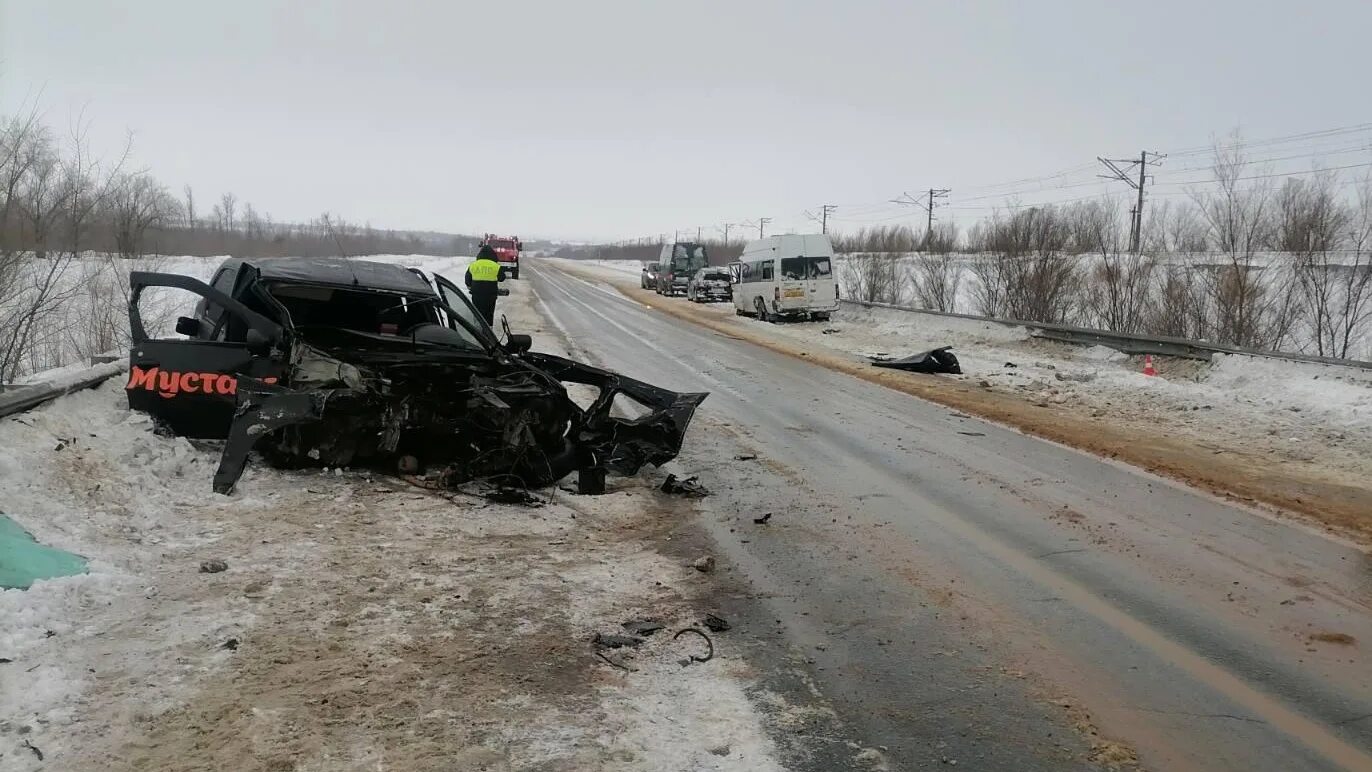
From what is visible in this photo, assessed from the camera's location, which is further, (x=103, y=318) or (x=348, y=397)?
(x=103, y=318)

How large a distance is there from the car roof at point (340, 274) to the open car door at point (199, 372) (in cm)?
80

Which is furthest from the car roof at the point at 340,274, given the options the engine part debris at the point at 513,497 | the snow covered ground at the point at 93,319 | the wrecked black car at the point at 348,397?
the snow covered ground at the point at 93,319

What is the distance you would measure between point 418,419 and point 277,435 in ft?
3.78

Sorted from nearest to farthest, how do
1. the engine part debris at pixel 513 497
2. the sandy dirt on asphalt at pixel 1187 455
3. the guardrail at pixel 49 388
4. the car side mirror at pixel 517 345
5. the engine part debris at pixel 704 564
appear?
the engine part debris at pixel 704 564 → the guardrail at pixel 49 388 → the engine part debris at pixel 513 497 → the sandy dirt on asphalt at pixel 1187 455 → the car side mirror at pixel 517 345

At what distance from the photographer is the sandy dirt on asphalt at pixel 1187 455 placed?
6.71 metres

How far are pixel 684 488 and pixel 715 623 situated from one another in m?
2.46

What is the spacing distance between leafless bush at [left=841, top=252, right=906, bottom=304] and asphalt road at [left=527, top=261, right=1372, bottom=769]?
80.3ft

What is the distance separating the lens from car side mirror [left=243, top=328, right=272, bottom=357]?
20.2ft

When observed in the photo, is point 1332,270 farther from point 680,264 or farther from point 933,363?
point 680,264

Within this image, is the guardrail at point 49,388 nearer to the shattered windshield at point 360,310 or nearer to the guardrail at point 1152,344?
the shattered windshield at point 360,310

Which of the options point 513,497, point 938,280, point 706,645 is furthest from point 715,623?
point 938,280

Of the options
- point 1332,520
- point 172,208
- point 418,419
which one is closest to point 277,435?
point 418,419

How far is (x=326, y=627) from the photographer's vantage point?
3.89m

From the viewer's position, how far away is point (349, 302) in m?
7.21
